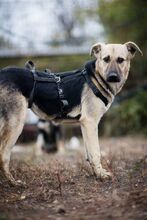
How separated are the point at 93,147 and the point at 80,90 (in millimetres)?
847

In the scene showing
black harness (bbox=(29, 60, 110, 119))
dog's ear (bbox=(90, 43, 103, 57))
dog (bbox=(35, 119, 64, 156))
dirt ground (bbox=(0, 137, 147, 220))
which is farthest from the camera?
dog (bbox=(35, 119, 64, 156))

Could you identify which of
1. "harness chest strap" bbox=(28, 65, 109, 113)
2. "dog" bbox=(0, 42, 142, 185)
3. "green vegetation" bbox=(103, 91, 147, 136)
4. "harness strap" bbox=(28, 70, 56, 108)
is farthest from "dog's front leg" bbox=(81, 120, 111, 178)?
"green vegetation" bbox=(103, 91, 147, 136)

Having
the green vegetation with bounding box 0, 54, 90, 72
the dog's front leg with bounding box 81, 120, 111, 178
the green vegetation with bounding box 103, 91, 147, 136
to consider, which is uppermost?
the dog's front leg with bounding box 81, 120, 111, 178

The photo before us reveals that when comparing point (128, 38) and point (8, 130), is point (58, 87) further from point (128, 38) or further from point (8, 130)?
point (128, 38)

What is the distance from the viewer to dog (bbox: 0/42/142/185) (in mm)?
7125

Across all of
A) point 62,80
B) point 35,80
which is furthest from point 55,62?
point 35,80

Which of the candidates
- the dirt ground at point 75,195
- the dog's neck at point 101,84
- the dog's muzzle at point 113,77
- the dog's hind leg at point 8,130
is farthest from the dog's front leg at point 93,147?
the dog's hind leg at point 8,130

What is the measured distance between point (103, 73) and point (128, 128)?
10.1 meters

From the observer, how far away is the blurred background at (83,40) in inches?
655

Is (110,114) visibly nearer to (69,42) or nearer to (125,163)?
(69,42)

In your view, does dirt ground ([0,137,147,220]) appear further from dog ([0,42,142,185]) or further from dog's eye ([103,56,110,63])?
dog's eye ([103,56,110,63])

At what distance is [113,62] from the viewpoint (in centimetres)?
748

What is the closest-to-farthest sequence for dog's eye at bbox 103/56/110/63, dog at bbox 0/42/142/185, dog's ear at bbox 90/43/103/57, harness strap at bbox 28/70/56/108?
dog at bbox 0/42/142/185 < harness strap at bbox 28/70/56/108 < dog's eye at bbox 103/56/110/63 < dog's ear at bbox 90/43/103/57

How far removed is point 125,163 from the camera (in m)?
8.91
